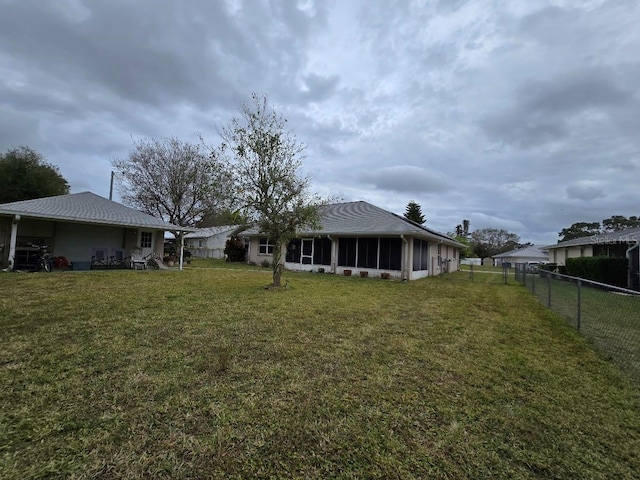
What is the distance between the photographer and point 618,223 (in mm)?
48688

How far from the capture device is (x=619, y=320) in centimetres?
603

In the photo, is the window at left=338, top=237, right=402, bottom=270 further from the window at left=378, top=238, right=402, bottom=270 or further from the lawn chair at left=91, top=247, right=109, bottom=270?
the lawn chair at left=91, top=247, right=109, bottom=270

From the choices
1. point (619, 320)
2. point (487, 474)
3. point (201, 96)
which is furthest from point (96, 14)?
point (619, 320)

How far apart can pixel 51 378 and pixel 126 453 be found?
1.84 m

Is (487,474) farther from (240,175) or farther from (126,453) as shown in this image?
(240,175)

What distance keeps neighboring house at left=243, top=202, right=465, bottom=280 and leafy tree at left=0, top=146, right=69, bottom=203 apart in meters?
18.1

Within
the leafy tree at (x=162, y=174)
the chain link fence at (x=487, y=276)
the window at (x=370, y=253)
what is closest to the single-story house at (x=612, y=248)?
the chain link fence at (x=487, y=276)

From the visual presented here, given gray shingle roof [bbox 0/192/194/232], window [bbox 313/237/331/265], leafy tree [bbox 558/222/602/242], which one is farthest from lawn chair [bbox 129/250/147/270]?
leafy tree [bbox 558/222/602/242]

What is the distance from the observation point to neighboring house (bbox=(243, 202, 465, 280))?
1464 cm

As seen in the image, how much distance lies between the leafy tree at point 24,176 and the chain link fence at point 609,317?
3302 cm

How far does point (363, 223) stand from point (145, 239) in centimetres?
1298

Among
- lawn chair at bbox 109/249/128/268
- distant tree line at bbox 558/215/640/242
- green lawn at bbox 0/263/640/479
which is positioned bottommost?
green lawn at bbox 0/263/640/479

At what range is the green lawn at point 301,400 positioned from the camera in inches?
80.6

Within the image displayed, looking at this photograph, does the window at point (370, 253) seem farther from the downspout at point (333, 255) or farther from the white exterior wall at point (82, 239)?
the white exterior wall at point (82, 239)
